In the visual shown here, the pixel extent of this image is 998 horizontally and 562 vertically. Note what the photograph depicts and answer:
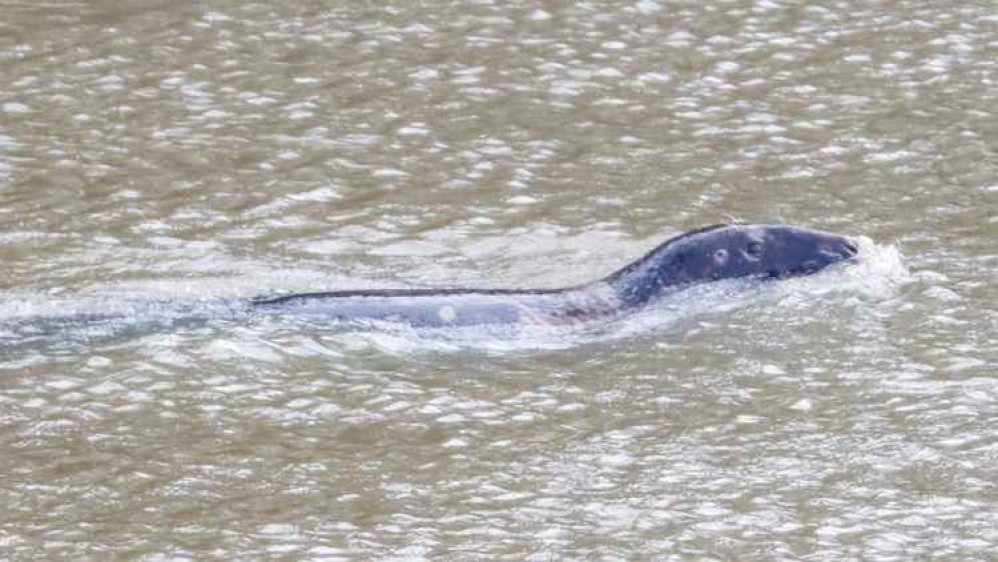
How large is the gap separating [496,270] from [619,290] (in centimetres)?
94

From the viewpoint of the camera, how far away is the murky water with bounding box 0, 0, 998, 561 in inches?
308

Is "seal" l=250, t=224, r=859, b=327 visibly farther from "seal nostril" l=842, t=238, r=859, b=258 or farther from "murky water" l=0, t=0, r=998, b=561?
"murky water" l=0, t=0, r=998, b=561

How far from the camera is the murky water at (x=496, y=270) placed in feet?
25.6

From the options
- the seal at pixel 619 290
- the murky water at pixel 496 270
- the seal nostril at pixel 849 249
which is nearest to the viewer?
the murky water at pixel 496 270

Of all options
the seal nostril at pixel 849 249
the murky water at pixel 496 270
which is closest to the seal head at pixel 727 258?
the seal nostril at pixel 849 249

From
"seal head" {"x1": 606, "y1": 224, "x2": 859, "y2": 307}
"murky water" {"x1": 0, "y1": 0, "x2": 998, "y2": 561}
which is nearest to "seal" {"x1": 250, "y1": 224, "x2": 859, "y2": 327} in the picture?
"seal head" {"x1": 606, "y1": 224, "x2": 859, "y2": 307}

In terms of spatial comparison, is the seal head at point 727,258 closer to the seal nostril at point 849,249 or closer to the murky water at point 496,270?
the seal nostril at point 849,249

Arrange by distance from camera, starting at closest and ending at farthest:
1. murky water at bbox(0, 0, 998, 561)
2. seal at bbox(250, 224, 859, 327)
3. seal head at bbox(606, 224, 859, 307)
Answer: murky water at bbox(0, 0, 998, 561), seal at bbox(250, 224, 859, 327), seal head at bbox(606, 224, 859, 307)

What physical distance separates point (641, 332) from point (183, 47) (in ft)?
18.6

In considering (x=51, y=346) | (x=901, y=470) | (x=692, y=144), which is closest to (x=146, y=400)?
(x=51, y=346)

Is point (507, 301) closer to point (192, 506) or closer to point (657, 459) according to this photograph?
point (657, 459)

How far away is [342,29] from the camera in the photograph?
1468cm

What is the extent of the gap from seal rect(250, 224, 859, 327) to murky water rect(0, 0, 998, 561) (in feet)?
0.42

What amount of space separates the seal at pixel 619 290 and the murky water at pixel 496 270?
127 millimetres
